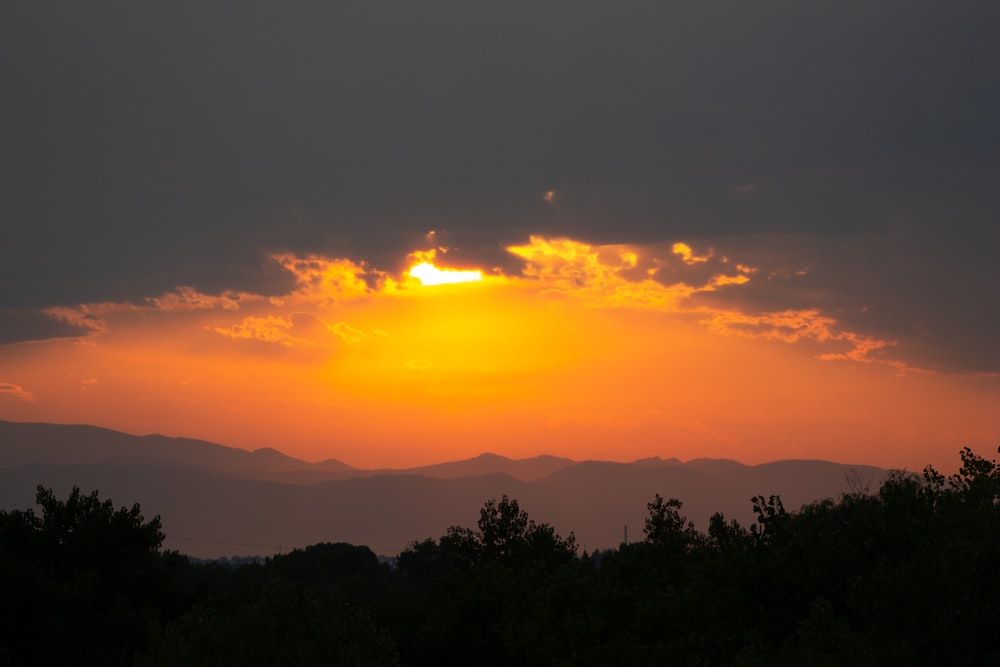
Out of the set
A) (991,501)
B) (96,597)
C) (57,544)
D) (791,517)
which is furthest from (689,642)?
(57,544)

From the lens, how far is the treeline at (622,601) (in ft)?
99.5

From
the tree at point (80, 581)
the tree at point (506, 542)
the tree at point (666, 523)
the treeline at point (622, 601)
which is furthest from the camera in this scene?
the tree at point (506, 542)

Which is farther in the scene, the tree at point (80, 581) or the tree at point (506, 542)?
the tree at point (506, 542)

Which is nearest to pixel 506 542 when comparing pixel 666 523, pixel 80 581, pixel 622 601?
pixel 666 523

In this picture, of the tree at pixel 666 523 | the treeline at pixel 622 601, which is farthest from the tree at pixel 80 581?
the tree at pixel 666 523

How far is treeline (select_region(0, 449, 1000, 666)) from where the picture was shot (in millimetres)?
30328

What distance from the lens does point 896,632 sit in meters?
30.5

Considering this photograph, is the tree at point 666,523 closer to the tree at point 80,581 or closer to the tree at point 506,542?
the tree at point 506,542

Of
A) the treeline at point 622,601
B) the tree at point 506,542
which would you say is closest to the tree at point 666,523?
the treeline at point 622,601

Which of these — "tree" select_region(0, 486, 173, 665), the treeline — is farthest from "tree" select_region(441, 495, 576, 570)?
"tree" select_region(0, 486, 173, 665)

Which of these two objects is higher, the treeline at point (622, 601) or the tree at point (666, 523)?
the tree at point (666, 523)

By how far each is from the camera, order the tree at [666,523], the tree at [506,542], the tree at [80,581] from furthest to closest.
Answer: the tree at [506,542] → the tree at [666,523] → the tree at [80,581]

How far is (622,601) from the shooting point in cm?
5541

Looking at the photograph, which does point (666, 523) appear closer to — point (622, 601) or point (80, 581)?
point (622, 601)
